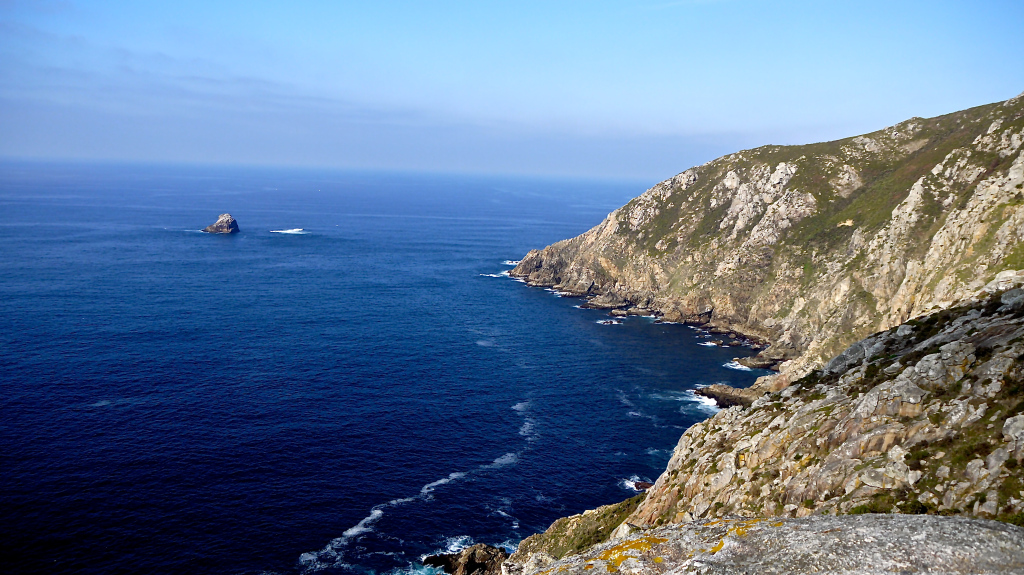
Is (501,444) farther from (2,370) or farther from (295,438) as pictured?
(2,370)

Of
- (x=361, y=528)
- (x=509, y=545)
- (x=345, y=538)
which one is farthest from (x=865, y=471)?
(x=361, y=528)

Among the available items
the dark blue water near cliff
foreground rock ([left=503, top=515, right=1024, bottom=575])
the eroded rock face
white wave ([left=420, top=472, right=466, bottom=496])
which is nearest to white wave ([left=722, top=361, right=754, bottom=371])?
the dark blue water near cliff

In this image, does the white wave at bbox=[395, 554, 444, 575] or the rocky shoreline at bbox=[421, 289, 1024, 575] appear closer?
the rocky shoreline at bbox=[421, 289, 1024, 575]

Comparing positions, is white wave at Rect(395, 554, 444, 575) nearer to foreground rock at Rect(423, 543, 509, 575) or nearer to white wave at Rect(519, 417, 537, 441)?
foreground rock at Rect(423, 543, 509, 575)

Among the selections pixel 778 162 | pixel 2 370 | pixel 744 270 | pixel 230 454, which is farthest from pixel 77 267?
pixel 778 162

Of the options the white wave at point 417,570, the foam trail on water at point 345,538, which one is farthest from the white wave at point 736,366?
the white wave at point 417,570

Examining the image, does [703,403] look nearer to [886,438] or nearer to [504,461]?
[504,461]
